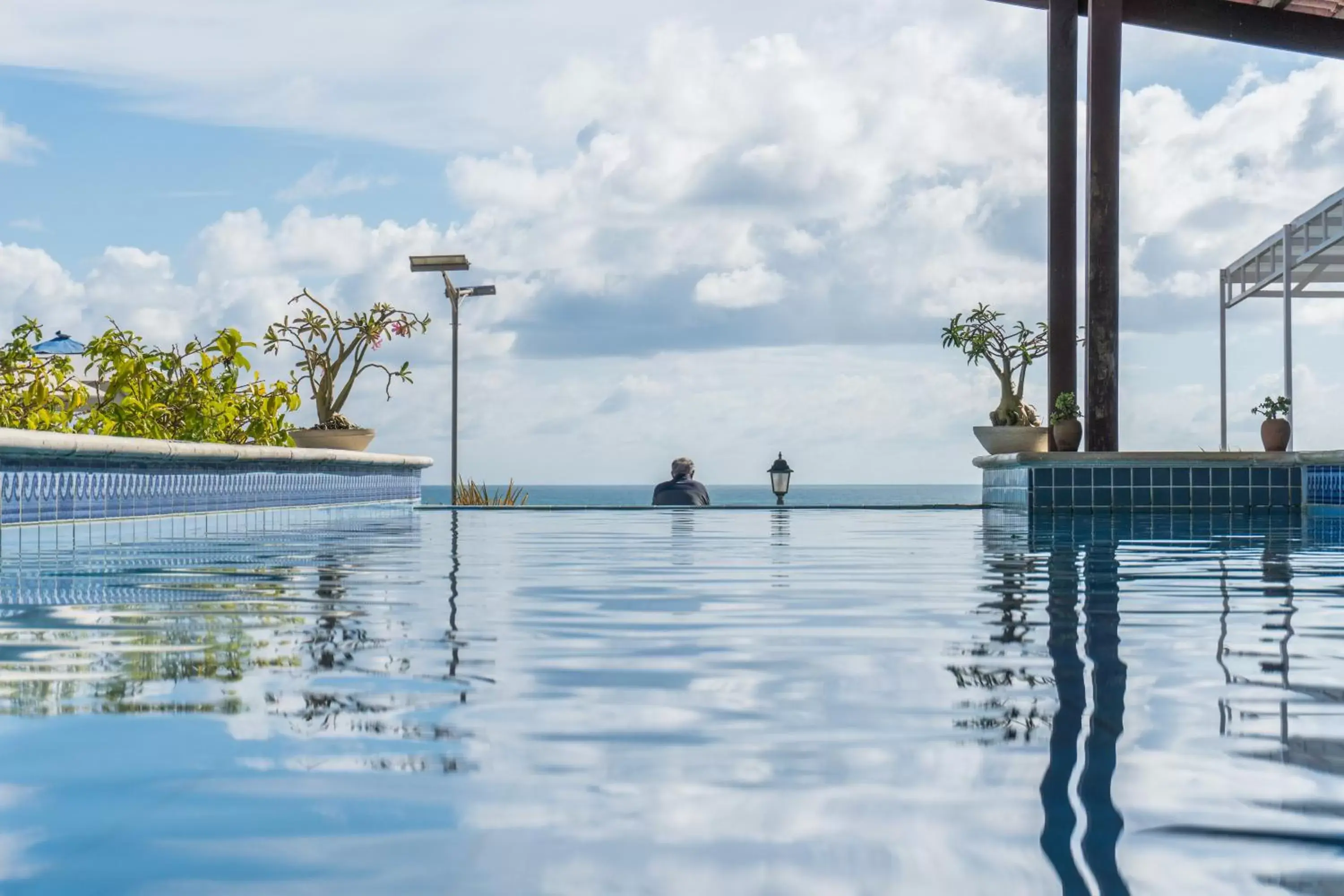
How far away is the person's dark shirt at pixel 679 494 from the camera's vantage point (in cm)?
1086

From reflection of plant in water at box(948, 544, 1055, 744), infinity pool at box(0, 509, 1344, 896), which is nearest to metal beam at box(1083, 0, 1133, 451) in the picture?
infinity pool at box(0, 509, 1344, 896)

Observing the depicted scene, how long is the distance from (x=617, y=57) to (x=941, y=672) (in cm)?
778

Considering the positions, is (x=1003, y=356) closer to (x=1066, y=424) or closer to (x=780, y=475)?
(x=1066, y=424)

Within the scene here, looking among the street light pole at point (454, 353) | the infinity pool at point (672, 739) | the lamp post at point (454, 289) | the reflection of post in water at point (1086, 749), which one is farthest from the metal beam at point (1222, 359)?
the reflection of post in water at point (1086, 749)

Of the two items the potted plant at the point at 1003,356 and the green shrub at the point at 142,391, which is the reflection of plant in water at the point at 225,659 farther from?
the potted plant at the point at 1003,356

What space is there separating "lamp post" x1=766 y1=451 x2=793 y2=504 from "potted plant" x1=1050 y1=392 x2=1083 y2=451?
336cm

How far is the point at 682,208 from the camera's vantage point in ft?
46.8

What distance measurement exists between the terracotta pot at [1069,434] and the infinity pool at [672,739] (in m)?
6.19

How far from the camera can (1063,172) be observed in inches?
409

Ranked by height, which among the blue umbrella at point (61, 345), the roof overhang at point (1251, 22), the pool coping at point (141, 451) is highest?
the roof overhang at point (1251, 22)

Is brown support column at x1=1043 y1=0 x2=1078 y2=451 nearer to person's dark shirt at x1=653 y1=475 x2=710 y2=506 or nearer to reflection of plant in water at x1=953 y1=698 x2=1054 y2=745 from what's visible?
person's dark shirt at x1=653 y1=475 x2=710 y2=506

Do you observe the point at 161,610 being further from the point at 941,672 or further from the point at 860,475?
the point at 860,475

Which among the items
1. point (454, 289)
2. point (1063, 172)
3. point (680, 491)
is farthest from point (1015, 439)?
point (454, 289)

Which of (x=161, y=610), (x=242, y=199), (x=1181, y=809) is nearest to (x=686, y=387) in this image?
(x=242, y=199)
